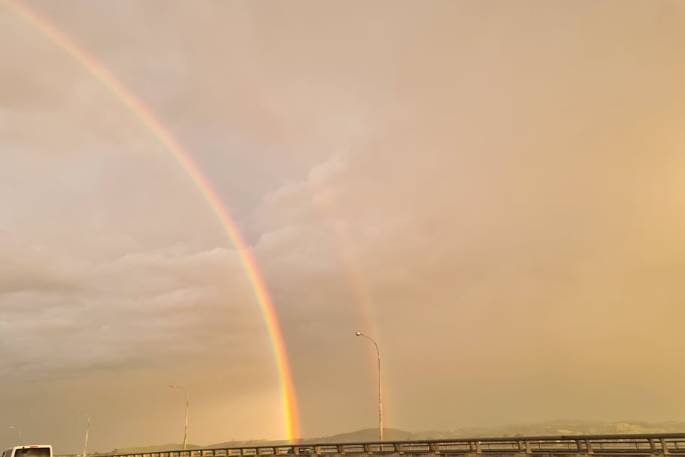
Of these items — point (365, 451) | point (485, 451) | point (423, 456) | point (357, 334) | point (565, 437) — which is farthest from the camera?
point (357, 334)

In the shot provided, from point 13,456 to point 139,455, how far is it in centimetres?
4199

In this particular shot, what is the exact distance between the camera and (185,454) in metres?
78.5

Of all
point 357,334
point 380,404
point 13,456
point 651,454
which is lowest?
point 651,454

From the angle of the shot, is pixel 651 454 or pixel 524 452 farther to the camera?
pixel 524 452

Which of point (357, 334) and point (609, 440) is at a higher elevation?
point (357, 334)

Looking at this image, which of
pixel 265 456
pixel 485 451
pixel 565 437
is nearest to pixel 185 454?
pixel 265 456

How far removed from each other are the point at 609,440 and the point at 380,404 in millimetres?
25071

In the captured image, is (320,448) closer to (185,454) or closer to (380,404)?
(380,404)

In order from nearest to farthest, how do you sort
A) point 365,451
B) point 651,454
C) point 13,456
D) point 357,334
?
point 651,454
point 13,456
point 365,451
point 357,334

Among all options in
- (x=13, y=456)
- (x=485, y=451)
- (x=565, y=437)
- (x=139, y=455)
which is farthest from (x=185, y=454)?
(x=565, y=437)

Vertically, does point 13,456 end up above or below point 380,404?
below

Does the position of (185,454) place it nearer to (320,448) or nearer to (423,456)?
(320,448)

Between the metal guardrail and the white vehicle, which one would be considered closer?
the metal guardrail

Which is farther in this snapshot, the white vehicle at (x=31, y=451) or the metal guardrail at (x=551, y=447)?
the white vehicle at (x=31, y=451)
